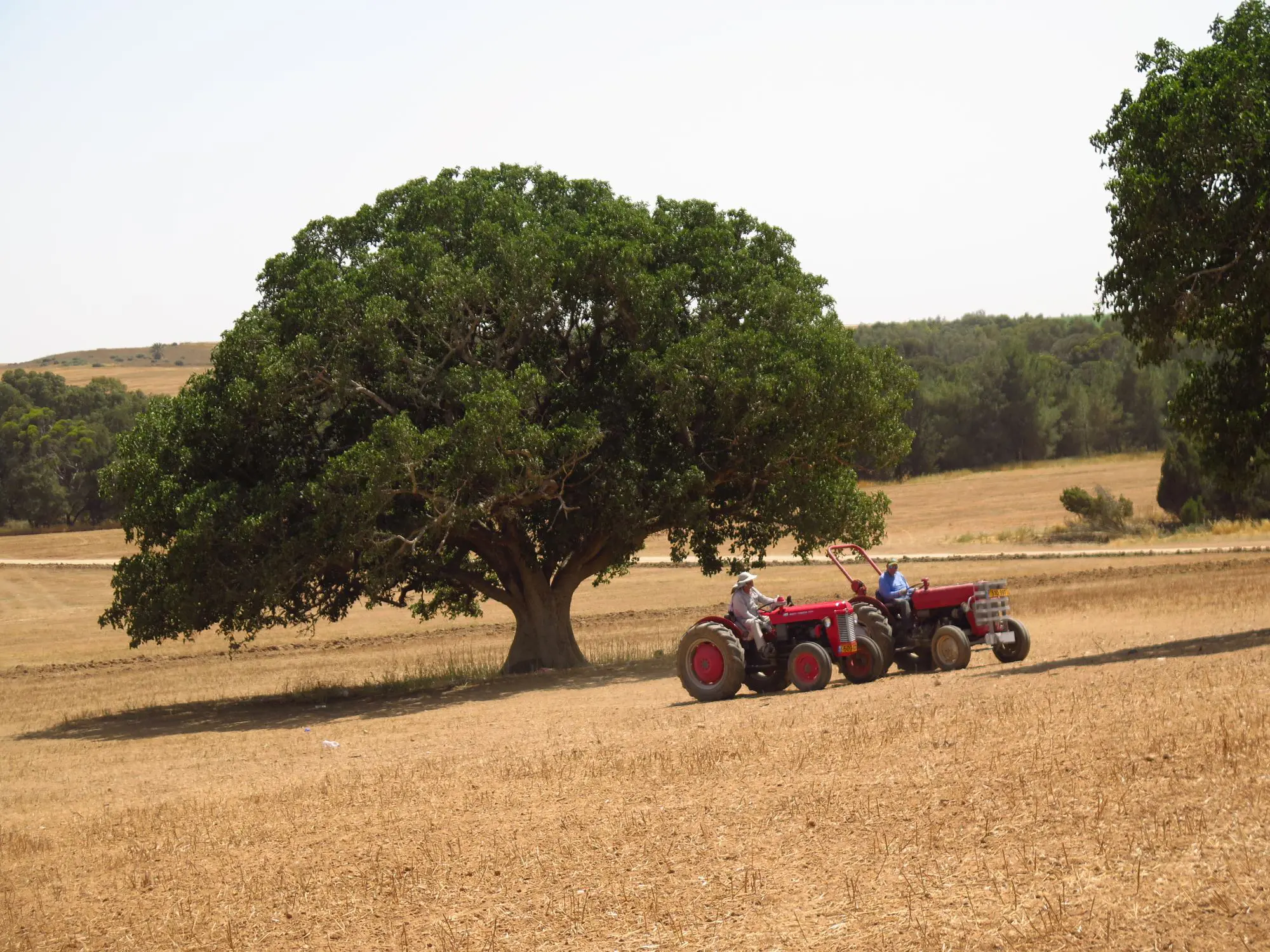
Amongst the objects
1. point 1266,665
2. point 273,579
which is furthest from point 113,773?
point 1266,665

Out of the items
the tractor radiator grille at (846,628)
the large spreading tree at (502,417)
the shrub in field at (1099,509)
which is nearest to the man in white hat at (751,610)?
the tractor radiator grille at (846,628)

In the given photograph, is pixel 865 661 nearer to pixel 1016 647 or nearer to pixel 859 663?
pixel 859 663

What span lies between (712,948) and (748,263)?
64.5 ft

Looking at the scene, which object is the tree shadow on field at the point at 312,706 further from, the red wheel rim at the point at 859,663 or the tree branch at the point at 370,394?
the red wheel rim at the point at 859,663

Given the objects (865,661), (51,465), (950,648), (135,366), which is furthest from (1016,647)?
(135,366)

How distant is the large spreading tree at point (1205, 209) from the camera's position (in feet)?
53.1

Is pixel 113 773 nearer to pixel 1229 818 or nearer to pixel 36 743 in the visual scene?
pixel 36 743

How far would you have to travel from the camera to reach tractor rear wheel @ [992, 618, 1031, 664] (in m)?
17.3

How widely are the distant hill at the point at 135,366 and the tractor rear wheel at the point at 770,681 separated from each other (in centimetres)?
11210

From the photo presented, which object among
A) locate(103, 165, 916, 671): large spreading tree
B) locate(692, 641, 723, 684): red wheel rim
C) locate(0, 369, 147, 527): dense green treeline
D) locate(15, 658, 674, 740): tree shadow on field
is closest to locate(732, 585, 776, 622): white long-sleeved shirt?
locate(692, 641, 723, 684): red wheel rim

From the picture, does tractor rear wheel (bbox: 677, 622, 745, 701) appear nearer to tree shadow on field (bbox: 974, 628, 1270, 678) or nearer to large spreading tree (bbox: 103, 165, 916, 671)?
tree shadow on field (bbox: 974, 628, 1270, 678)

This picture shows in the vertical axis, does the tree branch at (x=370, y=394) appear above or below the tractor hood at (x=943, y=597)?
above

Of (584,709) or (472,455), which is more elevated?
(472,455)

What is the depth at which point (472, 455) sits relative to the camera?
21.5 m
